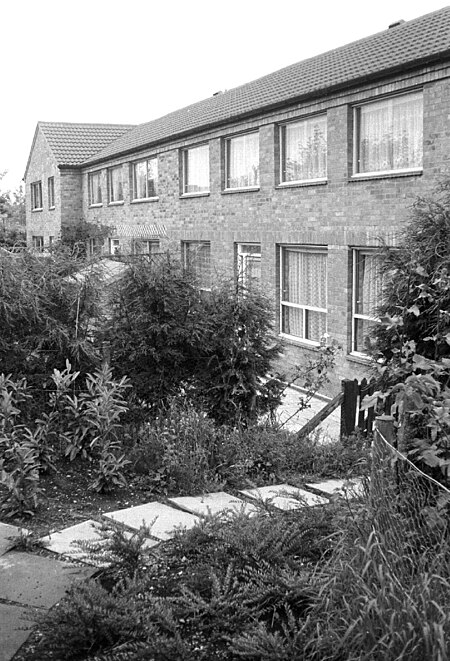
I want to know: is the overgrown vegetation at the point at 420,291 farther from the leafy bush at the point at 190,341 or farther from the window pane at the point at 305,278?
the window pane at the point at 305,278

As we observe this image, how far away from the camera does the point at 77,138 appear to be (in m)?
33.8

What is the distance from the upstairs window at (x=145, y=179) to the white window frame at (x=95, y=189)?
3.99 m

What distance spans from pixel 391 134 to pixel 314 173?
8.29 ft

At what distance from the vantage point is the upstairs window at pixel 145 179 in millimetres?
24359

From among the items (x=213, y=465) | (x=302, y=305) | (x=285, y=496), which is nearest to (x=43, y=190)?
(x=302, y=305)

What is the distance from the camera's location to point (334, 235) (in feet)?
48.2

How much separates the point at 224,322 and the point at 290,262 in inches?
360

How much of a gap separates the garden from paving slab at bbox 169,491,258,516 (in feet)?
0.42

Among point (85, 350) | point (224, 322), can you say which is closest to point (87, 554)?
point (85, 350)

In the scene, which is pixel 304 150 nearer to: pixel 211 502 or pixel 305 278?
pixel 305 278

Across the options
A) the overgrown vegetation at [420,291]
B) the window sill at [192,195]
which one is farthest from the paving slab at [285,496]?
the window sill at [192,195]

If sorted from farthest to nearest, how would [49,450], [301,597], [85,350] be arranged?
[85,350] → [49,450] → [301,597]

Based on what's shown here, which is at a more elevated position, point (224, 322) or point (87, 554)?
point (224, 322)

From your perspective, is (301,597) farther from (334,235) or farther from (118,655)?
(334,235)
